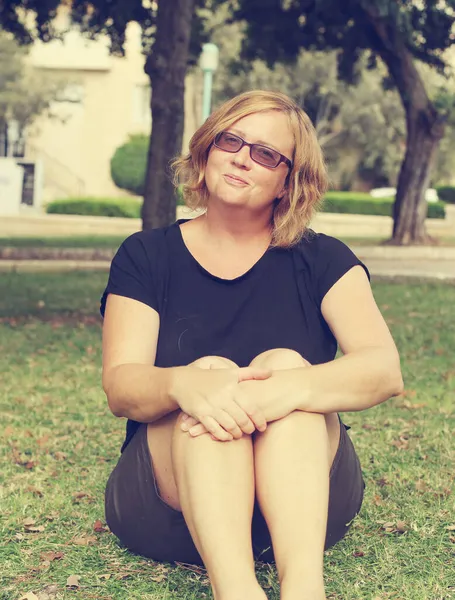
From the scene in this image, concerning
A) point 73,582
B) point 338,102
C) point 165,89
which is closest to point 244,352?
point 73,582

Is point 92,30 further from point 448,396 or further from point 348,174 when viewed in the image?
point 348,174

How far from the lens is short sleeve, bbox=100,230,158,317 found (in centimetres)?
309

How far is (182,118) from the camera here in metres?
11.7

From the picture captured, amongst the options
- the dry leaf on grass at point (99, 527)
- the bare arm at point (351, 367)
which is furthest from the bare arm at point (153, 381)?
the dry leaf on grass at point (99, 527)

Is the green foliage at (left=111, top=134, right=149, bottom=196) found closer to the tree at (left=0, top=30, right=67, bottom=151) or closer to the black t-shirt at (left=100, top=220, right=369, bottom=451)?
the tree at (left=0, top=30, right=67, bottom=151)

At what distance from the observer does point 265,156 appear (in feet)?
10.2

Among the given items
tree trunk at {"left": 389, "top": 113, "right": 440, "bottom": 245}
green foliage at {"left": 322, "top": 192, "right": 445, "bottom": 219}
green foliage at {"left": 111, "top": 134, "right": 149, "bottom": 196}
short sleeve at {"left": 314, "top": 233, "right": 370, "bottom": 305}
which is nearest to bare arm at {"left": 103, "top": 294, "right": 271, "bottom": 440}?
short sleeve at {"left": 314, "top": 233, "right": 370, "bottom": 305}

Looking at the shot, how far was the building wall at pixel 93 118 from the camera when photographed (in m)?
41.1

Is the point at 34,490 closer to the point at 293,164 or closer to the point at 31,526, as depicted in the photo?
the point at 31,526

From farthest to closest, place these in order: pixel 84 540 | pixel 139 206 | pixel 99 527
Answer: pixel 139 206
pixel 99 527
pixel 84 540

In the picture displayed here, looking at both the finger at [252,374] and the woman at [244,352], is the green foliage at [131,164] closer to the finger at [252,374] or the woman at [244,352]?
the woman at [244,352]

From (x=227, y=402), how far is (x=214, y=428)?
8cm

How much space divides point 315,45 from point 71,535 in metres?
17.0

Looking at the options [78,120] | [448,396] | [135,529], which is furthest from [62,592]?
[78,120]
